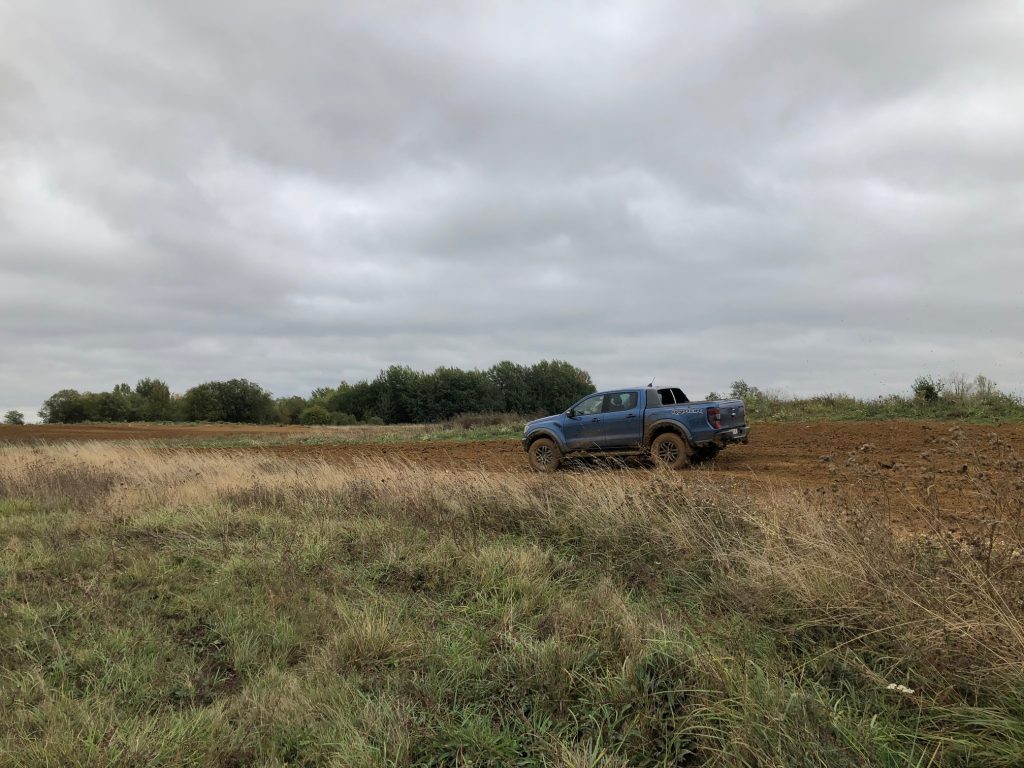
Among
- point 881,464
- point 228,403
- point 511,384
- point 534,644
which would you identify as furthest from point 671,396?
point 228,403

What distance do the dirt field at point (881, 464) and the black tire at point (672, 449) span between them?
0.47 metres

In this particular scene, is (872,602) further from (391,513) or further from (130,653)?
(391,513)

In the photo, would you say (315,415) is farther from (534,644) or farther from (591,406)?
(534,644)

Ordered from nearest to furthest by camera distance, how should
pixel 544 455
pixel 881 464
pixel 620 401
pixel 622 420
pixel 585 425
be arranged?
pixel 881 464
pixel 622 420
pixel 620 401
pixel 585 425
pixel 544 455

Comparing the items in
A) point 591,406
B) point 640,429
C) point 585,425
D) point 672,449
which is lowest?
point 672,449

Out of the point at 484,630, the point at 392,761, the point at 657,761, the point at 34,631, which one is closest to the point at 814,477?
the point at 484,630

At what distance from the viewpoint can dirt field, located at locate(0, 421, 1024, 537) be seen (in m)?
4.66

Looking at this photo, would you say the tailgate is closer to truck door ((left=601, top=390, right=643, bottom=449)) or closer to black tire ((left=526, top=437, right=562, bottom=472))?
truck door ((left=601, top=390, right=643, bottom=449))

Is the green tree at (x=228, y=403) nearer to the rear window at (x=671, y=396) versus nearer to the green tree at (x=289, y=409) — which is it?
the green tree at (x=289, y=409)

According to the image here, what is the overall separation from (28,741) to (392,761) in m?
1.97

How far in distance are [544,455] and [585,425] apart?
1410mm

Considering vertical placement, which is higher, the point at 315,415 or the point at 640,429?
the point at 315,415

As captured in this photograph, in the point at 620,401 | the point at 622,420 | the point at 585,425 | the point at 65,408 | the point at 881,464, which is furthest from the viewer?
the point at 65,408

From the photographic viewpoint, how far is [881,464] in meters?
6.96
